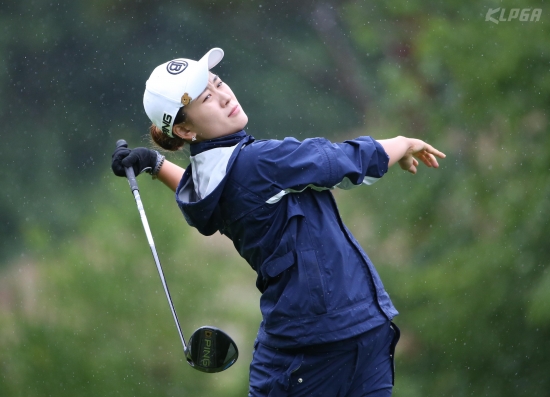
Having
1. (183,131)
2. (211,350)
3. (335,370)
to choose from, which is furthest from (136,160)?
(335,370)

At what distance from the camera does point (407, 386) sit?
9086mm

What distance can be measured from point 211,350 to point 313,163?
750 mm

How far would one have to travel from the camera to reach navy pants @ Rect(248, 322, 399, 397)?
282 cm

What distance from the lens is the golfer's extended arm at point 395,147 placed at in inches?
116

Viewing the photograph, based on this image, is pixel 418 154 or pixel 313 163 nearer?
pixel 313 163

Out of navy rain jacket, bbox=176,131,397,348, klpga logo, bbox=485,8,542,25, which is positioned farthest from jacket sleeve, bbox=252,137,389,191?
klpga logo, bbox=485,8,542,25

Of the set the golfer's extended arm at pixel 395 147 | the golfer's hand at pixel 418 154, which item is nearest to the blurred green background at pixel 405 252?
the golfer's hand at pixel 418 154

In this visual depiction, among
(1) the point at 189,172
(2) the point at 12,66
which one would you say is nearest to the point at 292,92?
(2) the point at 12,66

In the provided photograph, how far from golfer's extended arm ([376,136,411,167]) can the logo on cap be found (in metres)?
0.68

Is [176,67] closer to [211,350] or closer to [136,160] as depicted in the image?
[136,160]

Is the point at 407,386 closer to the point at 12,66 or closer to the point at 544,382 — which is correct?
the point at 544,382

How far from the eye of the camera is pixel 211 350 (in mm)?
3023

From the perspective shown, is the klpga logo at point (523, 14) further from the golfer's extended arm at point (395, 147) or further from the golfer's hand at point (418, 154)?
the golfer's extended arm at point (395, 147)

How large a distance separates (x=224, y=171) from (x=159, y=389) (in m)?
6.66
